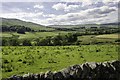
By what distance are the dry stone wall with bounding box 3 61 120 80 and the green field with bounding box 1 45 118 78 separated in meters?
2.14

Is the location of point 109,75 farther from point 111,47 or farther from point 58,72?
point 111,47

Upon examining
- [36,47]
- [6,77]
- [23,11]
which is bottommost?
[6,77]

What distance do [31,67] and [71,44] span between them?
379 inches

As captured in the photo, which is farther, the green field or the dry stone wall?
the green field

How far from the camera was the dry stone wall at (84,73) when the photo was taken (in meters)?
19.7

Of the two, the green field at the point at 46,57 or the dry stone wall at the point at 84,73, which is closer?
the dry stone wall at the point at 84,73

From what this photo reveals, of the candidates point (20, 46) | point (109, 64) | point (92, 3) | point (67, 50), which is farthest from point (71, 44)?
point (109, 64)

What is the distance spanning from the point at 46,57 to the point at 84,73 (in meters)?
7.13

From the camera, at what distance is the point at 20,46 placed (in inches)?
1244

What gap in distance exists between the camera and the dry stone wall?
777 inches

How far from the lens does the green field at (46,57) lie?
74.5 feet

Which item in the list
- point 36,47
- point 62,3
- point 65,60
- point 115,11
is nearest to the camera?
point 65,60

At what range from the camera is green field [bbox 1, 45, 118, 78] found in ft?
74.5

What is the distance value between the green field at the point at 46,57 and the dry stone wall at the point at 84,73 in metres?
2.14
